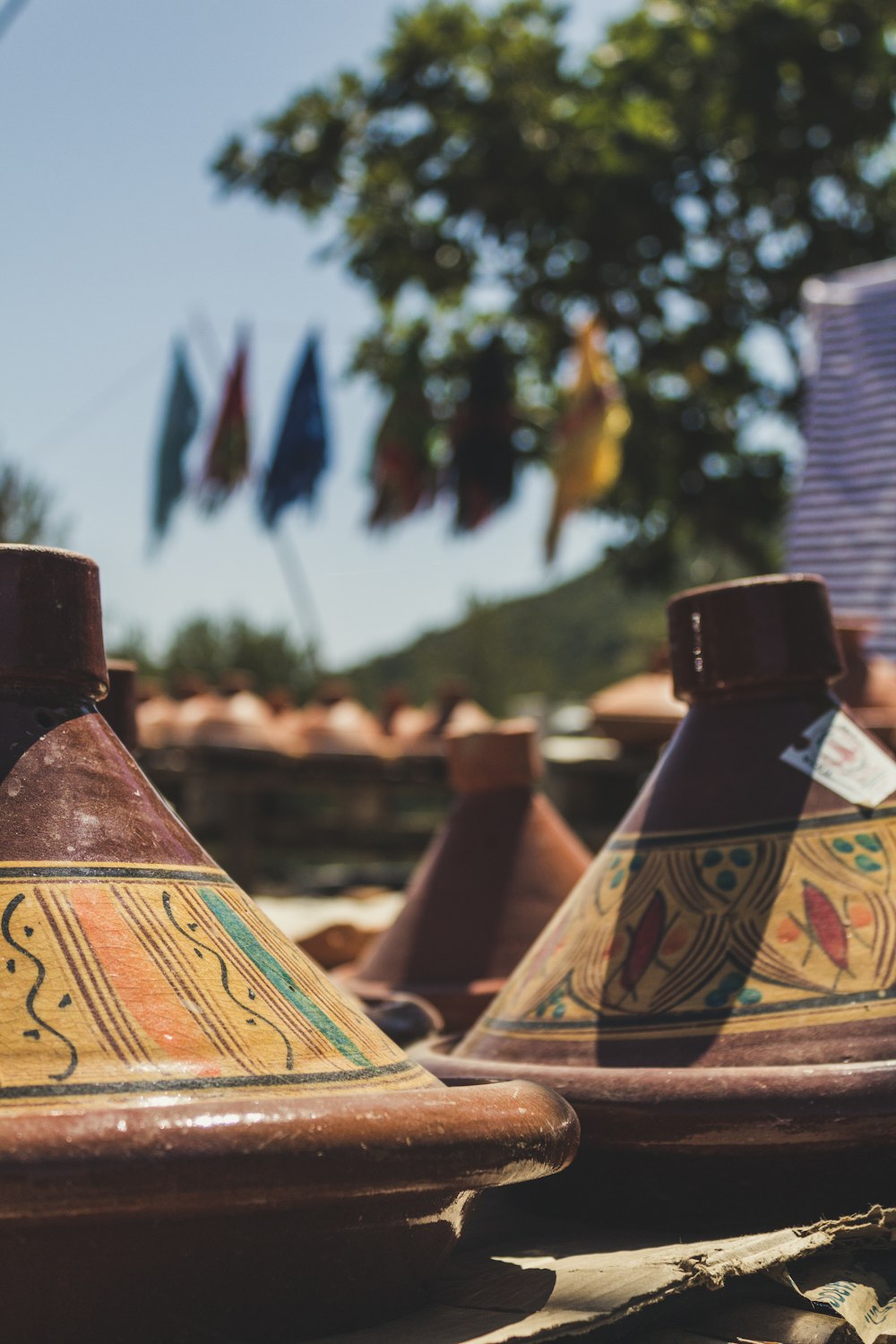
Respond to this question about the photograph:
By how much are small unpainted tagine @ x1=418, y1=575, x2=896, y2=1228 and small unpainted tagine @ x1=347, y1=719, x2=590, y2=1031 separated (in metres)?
0.61

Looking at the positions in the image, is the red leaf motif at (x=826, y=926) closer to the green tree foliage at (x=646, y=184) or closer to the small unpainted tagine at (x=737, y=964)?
the small unpainted tagine at (x=737, y=964)

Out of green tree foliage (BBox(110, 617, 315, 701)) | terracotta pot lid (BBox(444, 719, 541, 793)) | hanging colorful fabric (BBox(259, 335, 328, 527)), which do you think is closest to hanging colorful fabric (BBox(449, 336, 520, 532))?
hanging colorful fabric (BBox(259, 335, 328, 527))

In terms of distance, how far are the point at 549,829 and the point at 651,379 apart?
9.10 metres

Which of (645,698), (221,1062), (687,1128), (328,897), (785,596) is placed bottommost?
(328,897)

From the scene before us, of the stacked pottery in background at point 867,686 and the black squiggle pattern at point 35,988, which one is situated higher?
the black squiggle pattern at point 35,988

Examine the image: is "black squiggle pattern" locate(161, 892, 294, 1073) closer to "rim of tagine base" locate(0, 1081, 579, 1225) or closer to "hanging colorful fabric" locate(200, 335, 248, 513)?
"rim of tagine base" locate(0, 1081, 579, 1225)

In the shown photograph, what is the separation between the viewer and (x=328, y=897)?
730 cm

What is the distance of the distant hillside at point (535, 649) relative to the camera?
25.9m

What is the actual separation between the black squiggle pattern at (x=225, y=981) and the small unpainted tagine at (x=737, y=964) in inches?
12.0

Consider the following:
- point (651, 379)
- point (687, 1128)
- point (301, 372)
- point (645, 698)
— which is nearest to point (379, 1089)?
point (687, 1128)

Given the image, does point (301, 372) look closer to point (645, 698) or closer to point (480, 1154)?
point (645, 698)

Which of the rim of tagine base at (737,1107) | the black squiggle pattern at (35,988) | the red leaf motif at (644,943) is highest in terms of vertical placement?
the black squiggle pattern at (35,988)

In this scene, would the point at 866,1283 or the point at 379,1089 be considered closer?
the point at 379,1089

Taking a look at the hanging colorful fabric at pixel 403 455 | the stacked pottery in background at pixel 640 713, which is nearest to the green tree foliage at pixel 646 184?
the hanging colorful fabric at pixel 403 455
